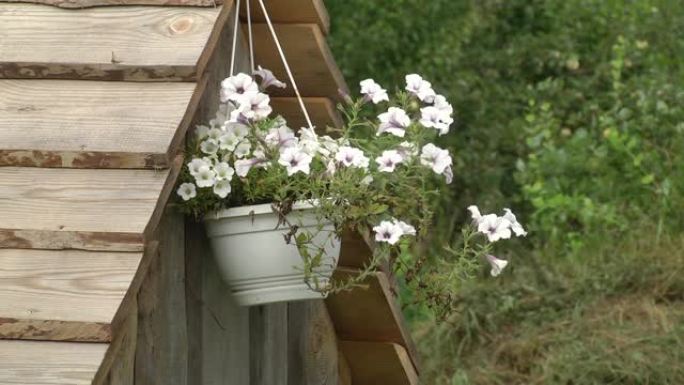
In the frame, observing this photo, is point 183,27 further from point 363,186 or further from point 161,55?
point 363,186

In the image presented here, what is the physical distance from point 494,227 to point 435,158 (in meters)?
0.20

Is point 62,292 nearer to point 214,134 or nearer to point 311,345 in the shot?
point 214,134

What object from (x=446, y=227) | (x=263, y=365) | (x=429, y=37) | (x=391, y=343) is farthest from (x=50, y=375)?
(x=429, y=37)

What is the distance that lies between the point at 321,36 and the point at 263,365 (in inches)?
29.4

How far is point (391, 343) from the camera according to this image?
358 centimetres

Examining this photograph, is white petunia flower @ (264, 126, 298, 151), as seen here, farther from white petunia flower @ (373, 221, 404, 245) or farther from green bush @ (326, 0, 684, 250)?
green bush @ (326, 0, 684, 250)

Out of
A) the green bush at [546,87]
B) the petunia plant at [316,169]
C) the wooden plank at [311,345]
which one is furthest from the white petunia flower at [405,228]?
the green bush at [546,87]

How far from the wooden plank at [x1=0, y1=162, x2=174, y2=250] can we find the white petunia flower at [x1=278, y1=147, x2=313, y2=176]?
25 centimetres

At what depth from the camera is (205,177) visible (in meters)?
2.66

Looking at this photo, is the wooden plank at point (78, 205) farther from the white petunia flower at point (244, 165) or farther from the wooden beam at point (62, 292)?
the white petunia flower at point (244, 165)

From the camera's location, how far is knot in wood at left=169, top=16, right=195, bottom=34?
8.65 ft

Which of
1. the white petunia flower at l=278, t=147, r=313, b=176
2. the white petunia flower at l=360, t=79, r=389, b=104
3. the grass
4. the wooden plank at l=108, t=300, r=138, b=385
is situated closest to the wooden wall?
the wooden plank at l=108, t=300, r=138, b=385

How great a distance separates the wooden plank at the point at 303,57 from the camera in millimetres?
3006

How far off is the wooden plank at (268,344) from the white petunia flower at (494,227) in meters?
0.56
